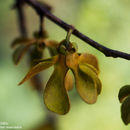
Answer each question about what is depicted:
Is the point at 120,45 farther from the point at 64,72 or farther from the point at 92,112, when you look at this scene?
the point at 64,72

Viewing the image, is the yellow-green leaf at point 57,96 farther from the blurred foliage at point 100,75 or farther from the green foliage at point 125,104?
the blurred foliage at point 100,75

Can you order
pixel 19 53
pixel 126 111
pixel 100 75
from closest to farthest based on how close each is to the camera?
pixel 126 111 < pixel 19 53 < pixel 100 75

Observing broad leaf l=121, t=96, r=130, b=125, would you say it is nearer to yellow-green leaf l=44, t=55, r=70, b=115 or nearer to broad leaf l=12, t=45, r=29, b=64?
yellow-green leaf l=44, t=55, r=70, b=115

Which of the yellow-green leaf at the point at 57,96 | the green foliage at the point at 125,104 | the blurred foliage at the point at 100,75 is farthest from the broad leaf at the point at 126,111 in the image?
the blurred foliage at the point at 100,75

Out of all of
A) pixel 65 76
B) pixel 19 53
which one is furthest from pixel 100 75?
pixel 65 76

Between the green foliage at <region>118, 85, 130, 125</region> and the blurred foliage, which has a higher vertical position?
the green foliage at <region>118, 85, 130, 125</region>

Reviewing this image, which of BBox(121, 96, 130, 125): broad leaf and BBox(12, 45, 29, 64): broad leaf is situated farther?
BBox(12, 45, 29, 64): broad leaf

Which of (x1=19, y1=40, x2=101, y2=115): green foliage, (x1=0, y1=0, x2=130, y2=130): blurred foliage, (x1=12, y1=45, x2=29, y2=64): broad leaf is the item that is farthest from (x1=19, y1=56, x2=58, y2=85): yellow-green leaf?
(x1=0, y1=0, x2=130, y2=130): blurred foliage

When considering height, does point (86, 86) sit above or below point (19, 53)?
above

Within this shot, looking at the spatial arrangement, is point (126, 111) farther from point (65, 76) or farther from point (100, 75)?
point (100, 75)
